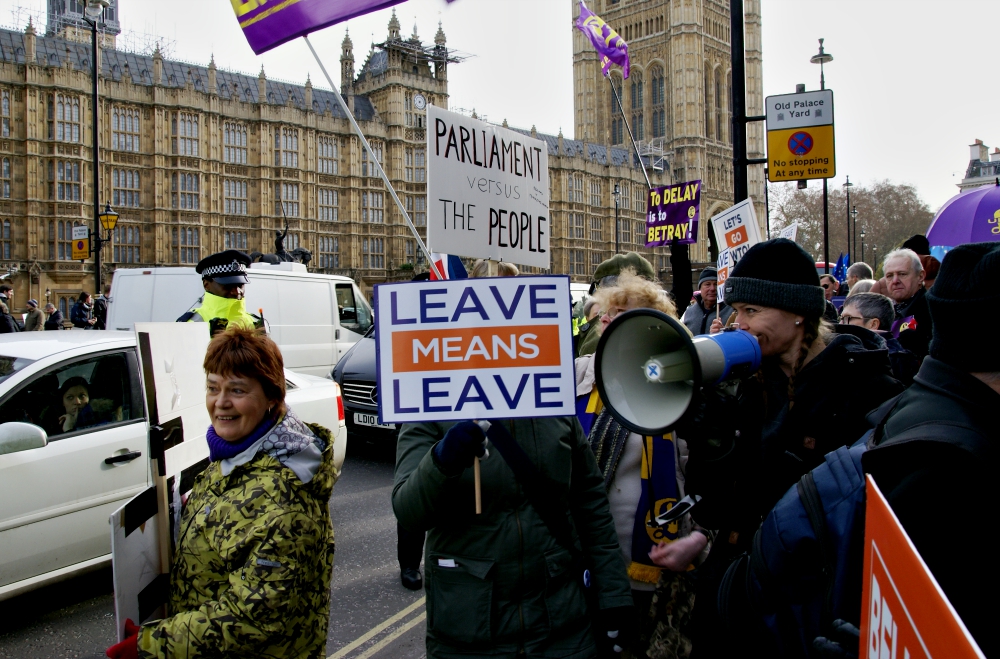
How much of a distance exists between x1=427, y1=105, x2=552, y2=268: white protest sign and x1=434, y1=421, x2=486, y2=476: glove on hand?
3.76 feet

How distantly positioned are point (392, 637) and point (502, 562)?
85.1 inches

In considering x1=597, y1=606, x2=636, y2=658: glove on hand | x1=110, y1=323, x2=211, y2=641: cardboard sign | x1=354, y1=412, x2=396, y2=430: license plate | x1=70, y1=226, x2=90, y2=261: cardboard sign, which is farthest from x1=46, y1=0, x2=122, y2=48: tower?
x1=597, y1=606, x2=636, y2=658: glove on hand

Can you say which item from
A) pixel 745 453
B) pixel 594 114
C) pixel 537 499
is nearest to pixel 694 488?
pixel 745 453

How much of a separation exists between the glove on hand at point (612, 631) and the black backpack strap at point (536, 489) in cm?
19

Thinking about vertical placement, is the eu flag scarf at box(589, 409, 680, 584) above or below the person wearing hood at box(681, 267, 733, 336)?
below

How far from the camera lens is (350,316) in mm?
13352

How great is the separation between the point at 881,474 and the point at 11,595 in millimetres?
4110

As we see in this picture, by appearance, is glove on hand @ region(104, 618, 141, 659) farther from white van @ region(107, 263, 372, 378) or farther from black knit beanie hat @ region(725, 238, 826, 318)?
white van @ region(107, 263, 372, 378)

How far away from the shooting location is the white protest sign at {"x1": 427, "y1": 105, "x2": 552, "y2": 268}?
2.94 m

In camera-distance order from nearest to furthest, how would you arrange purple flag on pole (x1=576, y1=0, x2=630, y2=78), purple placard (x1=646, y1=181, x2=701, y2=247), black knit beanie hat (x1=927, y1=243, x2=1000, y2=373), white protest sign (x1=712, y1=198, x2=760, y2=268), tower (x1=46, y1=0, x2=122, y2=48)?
black knit beanie hat (x1=927, y1=243, x2=1000, y2=373) → white protest sign (x1=712, y1=198, x2=760, y2=268) → purple placard (x1=646, y1=181, x2=701, y2=247) → purple flag on pole (x1=576, y1=0, x2=630, y2=78) → tower (x1=46, y1=0, x2=122, y2=48)

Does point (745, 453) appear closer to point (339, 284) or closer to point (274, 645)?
point (274, 645)

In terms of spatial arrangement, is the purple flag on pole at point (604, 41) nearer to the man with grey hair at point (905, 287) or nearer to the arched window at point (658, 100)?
the man with grey hair at point (905, 287)

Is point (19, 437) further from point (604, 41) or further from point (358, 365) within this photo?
point (604, 41)

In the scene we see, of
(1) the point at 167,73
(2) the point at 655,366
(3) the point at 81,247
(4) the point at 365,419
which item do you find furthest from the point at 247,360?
(1) the point at 167,73
